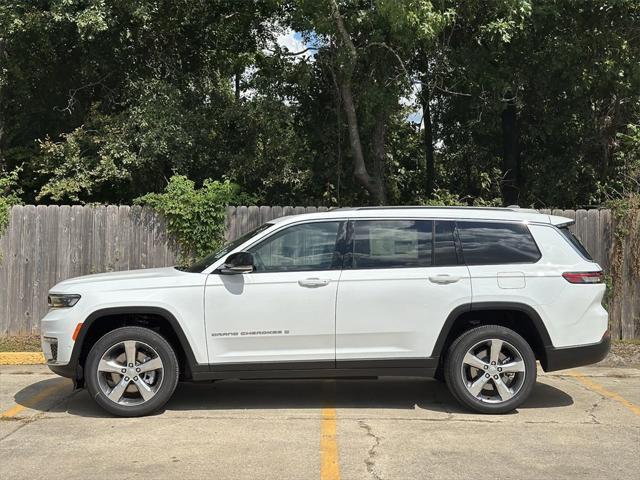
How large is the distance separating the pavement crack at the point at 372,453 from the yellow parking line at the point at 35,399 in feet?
10.9

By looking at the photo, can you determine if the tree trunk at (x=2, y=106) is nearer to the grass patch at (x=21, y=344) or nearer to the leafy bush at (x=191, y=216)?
the leafy bush at (x=191, y=216)

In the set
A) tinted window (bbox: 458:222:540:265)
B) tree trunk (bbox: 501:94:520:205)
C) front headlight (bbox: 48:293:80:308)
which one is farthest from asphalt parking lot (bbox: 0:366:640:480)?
tree trunk (bbox: 501:94:520:205)

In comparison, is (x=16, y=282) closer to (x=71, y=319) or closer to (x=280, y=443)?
(x=71, y=319)

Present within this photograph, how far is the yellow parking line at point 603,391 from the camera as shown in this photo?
6621mm

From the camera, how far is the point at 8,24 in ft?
37.6

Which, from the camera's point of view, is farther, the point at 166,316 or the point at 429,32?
the point at 429,32

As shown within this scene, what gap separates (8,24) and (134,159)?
3.14 metres

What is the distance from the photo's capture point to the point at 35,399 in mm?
6832

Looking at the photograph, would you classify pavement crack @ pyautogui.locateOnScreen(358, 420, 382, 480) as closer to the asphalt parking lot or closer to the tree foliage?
the asphalt parking lot

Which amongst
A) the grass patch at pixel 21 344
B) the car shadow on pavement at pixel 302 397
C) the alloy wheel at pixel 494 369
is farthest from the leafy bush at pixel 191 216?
the alloy wheel at pixel 494 369

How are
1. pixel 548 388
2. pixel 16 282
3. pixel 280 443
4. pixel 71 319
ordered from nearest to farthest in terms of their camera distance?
pixel 280 443 → pixel 71 319 → pixel 548 388 → pixel 16 282

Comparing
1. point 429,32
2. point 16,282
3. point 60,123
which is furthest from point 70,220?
point 429,32

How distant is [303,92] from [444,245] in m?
8.06


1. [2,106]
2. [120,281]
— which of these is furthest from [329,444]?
[2,106]
